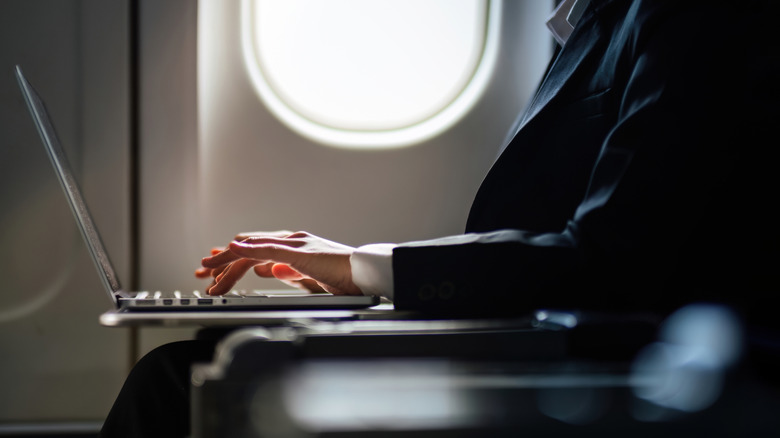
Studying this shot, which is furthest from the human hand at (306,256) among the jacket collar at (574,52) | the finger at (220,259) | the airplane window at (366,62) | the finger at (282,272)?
the airplane window at (366,62)

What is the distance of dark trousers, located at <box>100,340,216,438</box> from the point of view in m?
0.82

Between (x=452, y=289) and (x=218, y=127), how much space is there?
37.6 inches

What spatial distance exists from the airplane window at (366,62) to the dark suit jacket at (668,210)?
2.50 ft

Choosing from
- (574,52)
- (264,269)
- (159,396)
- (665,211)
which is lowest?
(159,396)

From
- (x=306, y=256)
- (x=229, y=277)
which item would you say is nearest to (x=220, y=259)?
(x=229, y=277)

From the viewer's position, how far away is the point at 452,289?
58 centimetres

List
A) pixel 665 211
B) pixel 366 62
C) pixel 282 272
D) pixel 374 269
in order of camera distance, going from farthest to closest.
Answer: pixel 366 62 → pixel 282 272 → pixel 374 269 → pixel 665 211

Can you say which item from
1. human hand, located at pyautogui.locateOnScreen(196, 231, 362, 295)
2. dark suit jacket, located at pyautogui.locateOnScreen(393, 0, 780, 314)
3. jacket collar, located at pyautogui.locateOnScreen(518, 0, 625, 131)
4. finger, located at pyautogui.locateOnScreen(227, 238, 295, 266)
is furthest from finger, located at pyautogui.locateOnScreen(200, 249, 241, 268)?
jacket collar, located at pyautogui.locateOnScreen(518, 0, 625, 131)

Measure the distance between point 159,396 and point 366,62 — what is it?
0.87 m

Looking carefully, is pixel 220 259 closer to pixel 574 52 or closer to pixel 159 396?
pixel 159 396

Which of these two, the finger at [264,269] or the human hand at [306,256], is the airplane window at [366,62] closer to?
the finger at [264,269]

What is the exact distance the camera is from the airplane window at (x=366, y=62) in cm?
137

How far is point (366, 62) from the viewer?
138cm

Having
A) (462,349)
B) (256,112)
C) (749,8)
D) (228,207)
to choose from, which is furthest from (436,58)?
(462,349)
